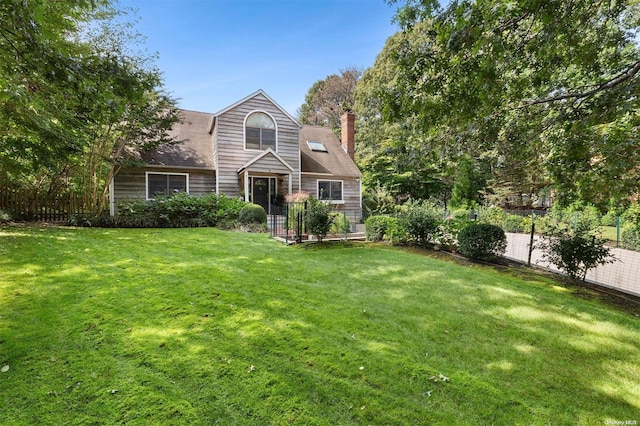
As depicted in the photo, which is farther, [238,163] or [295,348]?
[238,163]

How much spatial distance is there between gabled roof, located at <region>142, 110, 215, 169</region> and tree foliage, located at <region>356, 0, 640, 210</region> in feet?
37.2

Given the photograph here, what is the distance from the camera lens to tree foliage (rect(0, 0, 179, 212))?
3504 millimetres

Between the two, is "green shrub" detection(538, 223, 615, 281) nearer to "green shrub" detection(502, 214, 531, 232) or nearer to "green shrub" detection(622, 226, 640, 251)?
"green shrub" detection(622, 226, 640, 251)

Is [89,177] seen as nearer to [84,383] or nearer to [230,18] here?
[230,18]

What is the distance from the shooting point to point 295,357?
2.96 m

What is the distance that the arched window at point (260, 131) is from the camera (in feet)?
50.9

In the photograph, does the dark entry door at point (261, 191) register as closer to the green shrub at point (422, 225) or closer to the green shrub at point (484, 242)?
the green shrub at point (422, 225)

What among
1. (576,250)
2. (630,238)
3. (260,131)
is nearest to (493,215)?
(630,238)

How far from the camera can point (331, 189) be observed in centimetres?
1800

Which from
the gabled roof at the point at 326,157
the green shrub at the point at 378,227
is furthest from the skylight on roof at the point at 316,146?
the green shrub at the point at 378,227

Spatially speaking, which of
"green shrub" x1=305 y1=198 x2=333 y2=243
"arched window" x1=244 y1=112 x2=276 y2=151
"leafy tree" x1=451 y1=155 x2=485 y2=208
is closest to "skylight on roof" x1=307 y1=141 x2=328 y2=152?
"arched window" x1=244 y1=112 x2=276 y2=151

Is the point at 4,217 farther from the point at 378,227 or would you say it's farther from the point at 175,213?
the point at 378,227

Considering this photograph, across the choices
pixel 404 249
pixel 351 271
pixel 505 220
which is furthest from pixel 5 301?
pixel 505 220

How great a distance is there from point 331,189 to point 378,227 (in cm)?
782
